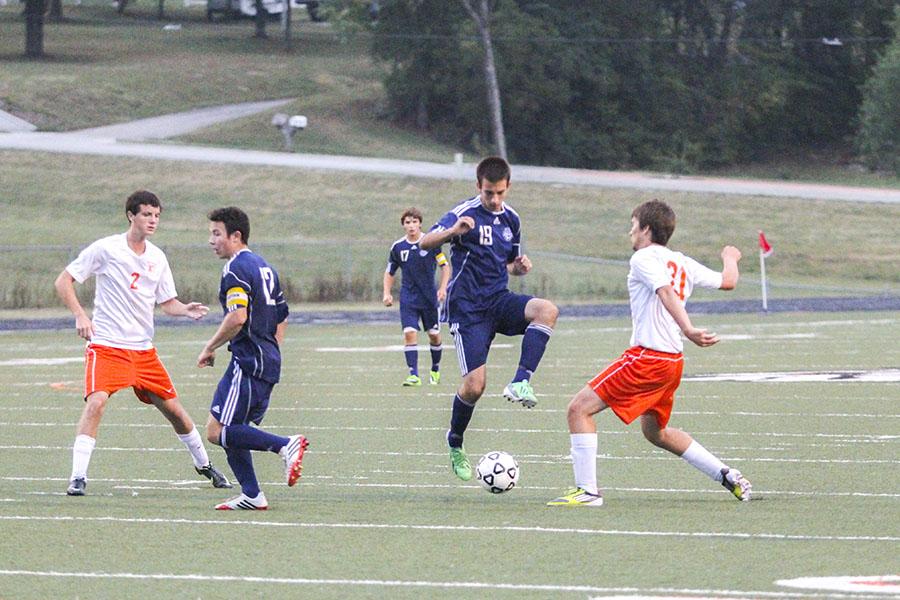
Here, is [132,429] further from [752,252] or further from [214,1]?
[214,1]

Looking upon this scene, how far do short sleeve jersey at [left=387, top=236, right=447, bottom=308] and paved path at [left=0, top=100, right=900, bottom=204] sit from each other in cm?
3378

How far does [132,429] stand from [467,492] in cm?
493

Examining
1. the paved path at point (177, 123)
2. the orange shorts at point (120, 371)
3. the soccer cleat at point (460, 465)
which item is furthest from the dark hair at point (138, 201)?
the paved path at point (177, 123)

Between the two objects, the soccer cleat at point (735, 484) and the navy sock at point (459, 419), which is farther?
the navy sock at point (459, 419)

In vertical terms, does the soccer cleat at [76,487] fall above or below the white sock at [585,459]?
A: below

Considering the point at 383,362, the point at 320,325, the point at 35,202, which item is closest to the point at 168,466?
the point at 383,362

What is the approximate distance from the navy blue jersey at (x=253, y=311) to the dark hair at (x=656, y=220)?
211 cm

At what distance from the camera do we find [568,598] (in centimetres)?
698

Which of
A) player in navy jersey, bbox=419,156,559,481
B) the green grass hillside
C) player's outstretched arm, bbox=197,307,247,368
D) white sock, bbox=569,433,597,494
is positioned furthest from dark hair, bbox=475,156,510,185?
the green grass hillside

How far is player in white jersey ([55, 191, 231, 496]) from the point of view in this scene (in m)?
10.5

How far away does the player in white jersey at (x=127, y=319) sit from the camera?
34.6 ft

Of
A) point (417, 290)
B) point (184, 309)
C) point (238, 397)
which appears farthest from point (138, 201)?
point (417, 290)

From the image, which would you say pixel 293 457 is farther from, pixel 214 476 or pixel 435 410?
pixel 435 410

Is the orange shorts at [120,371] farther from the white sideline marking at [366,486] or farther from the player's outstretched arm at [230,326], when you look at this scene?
the player's outstretched arm at [230,326]
